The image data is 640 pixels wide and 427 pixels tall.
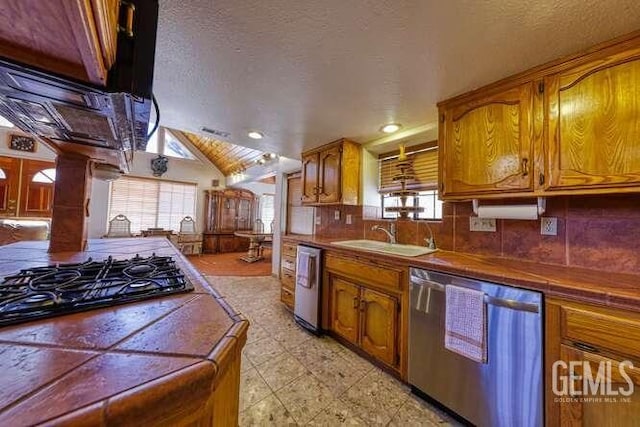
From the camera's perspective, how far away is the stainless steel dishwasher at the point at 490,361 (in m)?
1.12

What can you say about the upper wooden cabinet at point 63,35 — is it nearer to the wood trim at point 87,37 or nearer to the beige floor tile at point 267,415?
the wood trim at point 87,37

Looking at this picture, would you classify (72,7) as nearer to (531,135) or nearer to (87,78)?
(87,78)

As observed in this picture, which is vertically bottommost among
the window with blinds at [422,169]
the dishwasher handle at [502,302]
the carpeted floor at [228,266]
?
the carpeted floor at [228,266]

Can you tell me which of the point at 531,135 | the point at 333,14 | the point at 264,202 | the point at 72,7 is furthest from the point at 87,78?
the point at 264,202

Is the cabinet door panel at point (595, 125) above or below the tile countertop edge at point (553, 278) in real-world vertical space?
above

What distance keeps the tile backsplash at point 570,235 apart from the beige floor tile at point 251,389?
166 cm

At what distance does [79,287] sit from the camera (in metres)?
0.76

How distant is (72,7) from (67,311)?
0.64m

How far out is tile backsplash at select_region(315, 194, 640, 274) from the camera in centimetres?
127

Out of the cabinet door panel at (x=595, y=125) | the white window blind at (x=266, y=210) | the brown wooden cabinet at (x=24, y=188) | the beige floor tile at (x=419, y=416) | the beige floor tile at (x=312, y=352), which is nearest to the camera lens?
the cabinet door panel at (x=595, y=125)

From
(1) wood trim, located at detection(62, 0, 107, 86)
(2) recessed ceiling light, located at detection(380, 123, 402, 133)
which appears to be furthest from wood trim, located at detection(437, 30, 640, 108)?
(1) wood trim, located at detection(62, 0, 107, 86)

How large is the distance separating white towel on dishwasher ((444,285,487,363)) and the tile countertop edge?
0.36 feet

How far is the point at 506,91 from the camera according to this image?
56.4 inches

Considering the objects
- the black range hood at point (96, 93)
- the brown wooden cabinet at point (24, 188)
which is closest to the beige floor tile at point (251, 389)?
the black range hood at point (96, 93)
